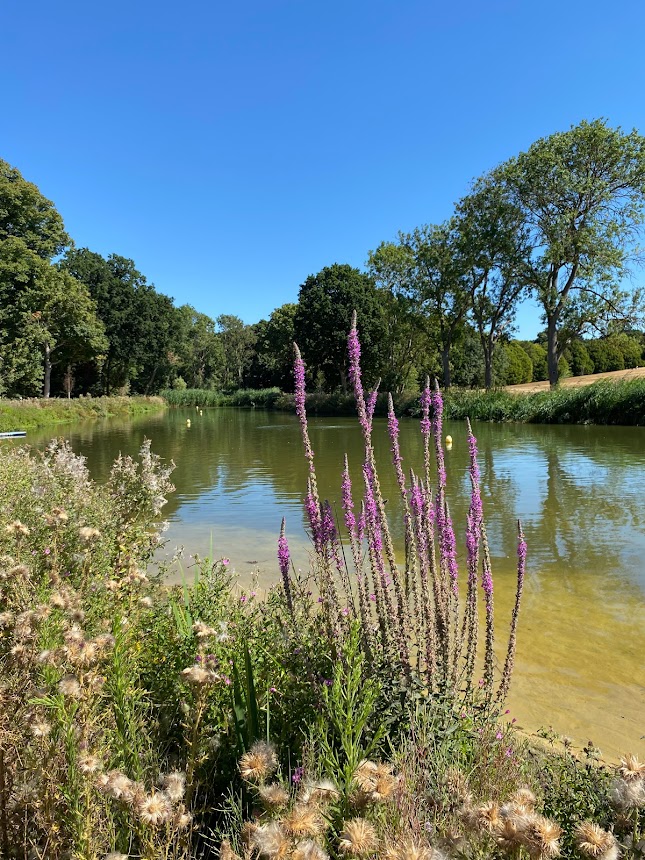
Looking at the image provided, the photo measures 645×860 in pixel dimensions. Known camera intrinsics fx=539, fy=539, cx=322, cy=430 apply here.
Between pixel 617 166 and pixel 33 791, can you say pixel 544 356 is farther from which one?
pixel 33 791

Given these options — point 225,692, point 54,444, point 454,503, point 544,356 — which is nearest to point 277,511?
point 454,503

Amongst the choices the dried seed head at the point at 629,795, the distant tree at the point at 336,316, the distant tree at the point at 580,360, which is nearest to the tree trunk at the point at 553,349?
the distant tree at the point at 336,316

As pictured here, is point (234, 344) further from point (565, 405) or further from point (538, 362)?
point (565, 405)

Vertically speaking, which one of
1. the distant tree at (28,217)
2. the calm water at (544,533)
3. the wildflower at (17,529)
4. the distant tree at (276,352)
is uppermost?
the distant tree at (28,217)

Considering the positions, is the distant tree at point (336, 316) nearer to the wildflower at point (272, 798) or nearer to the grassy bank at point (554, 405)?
the grassy bank at point (554, 405)

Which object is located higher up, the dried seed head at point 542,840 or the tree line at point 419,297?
the tree line at point 419,297

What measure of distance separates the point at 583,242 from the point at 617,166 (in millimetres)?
5036

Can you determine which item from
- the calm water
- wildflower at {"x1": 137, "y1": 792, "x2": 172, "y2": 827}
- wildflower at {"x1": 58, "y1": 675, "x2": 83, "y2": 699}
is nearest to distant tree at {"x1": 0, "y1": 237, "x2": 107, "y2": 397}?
the calm water

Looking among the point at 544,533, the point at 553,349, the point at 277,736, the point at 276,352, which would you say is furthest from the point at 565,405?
the point at 276,352

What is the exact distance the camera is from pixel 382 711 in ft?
8.07

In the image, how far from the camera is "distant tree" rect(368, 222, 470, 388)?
43719 mm

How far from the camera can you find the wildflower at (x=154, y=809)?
1.29 meters

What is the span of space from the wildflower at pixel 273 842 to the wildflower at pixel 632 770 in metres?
0.91

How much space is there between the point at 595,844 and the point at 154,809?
1.01 meters
